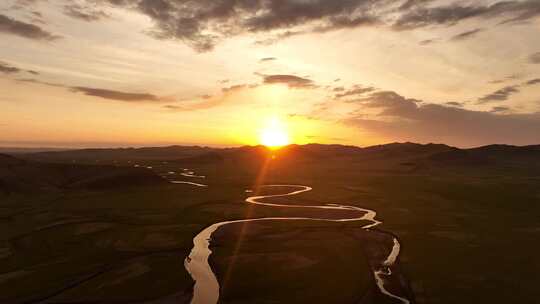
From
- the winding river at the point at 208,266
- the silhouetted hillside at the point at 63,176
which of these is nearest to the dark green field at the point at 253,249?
the winding river at the point at 208,266

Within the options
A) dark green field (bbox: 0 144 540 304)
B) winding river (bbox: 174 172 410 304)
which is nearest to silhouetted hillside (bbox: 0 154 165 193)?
dark green field (bbox: 0 144 540 304)

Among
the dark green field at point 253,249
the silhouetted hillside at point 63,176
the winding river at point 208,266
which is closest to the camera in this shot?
the winding river at point 208,266

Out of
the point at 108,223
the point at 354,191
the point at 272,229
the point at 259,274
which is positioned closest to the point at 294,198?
the point at 354,191

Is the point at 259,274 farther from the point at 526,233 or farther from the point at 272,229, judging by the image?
the point at 526,233

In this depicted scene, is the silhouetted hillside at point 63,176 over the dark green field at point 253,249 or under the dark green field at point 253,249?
over

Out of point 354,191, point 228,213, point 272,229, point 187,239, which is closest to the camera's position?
point 187,239

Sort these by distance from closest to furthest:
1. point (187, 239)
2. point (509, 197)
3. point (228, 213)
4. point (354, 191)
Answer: point (187, 239) → point (228, 213) → point (509, 197) → point (354, 191)

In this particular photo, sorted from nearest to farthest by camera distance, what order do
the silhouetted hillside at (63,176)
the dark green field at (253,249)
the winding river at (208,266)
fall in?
1. the winding river at (208,266)
2. the dark green field at (253,249)
3. the silhouetted hillside at (63,176)

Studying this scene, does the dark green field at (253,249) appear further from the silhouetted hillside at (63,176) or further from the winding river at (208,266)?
the silhouetted hillside at (63,176)

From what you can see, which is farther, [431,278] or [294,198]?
[294,198]

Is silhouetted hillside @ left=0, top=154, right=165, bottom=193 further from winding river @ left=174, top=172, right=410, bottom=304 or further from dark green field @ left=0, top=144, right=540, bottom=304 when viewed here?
winding river @ left=174, top=172, right=410, bottom=304
